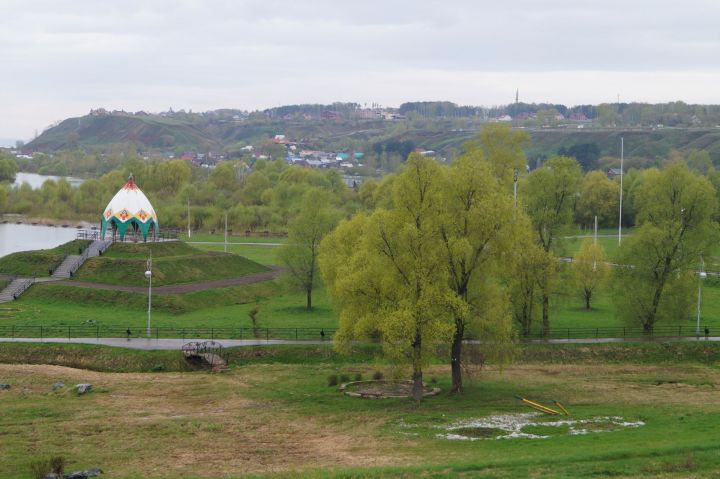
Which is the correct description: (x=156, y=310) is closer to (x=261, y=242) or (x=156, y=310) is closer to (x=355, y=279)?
(x=355, y=279)

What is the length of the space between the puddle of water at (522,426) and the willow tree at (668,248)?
2245 cm

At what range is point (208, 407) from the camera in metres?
42.8

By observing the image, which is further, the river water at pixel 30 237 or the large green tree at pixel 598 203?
the large green tree at pixel 598 203

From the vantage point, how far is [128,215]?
82.0 m

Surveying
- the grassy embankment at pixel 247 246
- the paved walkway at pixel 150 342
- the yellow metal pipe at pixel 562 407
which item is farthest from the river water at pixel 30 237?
the yellow metal pipe at pixel 562 407

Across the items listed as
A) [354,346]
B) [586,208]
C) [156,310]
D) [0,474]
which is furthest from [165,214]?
[0,474]

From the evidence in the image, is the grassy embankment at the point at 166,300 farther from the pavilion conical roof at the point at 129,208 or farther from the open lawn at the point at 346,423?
the open lawn at the point at 346,423

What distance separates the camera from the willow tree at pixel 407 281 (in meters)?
41.5

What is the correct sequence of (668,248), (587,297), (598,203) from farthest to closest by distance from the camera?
(598,203) < (587,297) < (668,248)

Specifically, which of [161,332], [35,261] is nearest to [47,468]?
[161,332]

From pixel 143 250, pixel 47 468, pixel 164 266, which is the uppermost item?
pixel 143 250

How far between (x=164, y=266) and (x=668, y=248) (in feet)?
128

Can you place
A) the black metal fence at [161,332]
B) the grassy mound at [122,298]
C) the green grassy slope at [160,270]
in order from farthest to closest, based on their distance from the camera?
the green grassy slope at [160,270]
the grassy mound at [122,298]
the black metal fence at [161,332]

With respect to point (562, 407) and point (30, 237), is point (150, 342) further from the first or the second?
point (30, 237)
